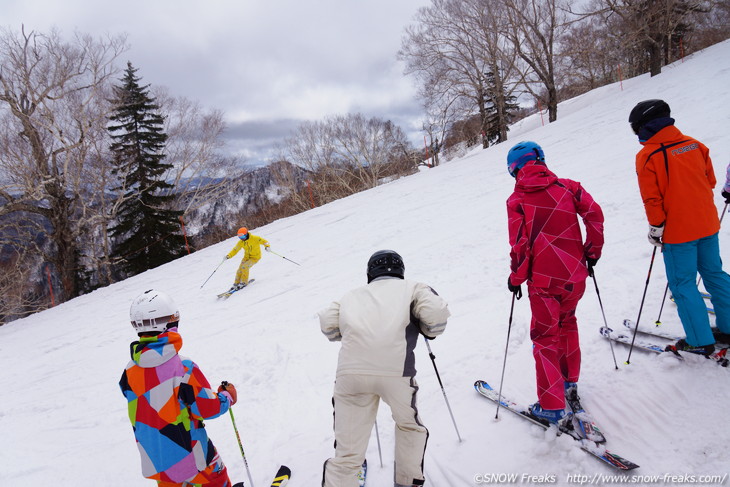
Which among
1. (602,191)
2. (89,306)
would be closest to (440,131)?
(602,191)

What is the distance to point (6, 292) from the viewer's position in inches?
683

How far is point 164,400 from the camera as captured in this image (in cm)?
209

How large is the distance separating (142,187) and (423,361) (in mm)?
23062

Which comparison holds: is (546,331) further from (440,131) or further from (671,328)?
(440,131)

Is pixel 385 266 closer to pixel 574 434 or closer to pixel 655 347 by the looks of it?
pixel 574 434

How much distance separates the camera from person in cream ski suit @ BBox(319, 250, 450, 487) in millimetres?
2021

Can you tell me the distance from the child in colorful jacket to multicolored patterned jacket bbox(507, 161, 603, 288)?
2349 mm

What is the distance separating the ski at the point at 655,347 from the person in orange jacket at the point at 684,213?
2.6 inches

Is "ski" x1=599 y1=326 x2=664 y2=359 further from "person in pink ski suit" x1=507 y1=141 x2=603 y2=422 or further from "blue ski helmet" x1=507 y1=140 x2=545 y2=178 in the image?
"blue ski helmet" x1=507 y1=140 x2=545 y2=178

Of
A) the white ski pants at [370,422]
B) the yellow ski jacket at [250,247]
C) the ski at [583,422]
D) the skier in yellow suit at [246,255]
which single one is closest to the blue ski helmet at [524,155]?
the white ski pants at [370,422]

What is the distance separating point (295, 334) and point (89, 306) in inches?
352

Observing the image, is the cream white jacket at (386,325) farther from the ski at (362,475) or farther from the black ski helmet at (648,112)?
the black ski helmet at (648,112)

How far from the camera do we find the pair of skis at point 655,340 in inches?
106

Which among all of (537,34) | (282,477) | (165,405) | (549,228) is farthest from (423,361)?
(537,34)
